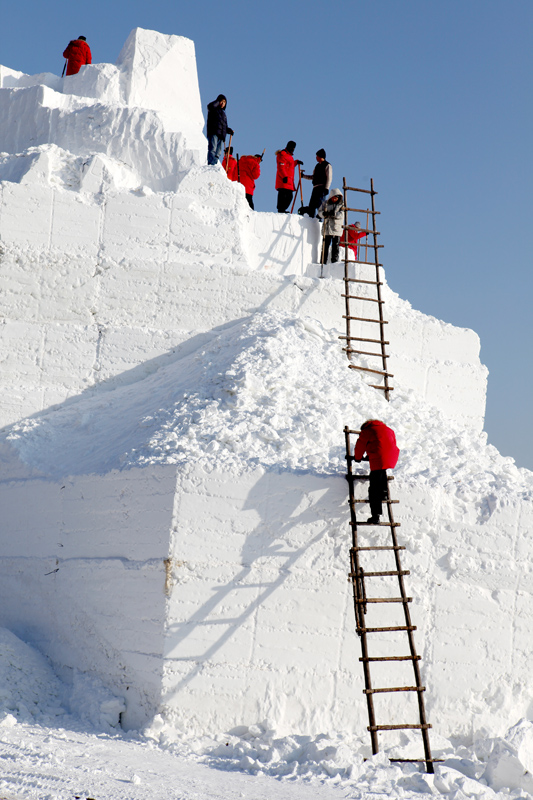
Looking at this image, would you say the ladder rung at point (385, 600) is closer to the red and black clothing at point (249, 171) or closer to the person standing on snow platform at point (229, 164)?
the red and black clothing at point (249, 171)

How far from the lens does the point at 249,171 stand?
13.1 metres

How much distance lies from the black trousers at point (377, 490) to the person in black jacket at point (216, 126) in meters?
6.97

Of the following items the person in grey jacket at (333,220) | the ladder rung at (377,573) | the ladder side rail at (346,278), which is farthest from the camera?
the person in grey jacket at (333,220)

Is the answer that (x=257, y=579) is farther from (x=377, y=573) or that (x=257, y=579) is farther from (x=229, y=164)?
(x=229, y=164)

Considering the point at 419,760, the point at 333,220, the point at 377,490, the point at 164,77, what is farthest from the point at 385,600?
the point at 164,77

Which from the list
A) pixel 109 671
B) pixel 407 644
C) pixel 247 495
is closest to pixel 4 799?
pixel 109 671

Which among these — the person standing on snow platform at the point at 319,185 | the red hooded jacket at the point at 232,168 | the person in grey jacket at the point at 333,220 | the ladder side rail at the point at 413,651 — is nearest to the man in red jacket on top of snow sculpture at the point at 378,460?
the ladder side rail at the point at 413,651

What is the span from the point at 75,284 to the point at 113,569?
477 centimetres

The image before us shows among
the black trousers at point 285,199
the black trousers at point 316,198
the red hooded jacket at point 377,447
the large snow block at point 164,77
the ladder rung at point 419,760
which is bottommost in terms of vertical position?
the ladder rung at point 419,760

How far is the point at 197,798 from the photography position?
4984mm

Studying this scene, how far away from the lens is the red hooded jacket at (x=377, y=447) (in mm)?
6730

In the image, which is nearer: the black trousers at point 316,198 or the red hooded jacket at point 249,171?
the black trousers at point 316,198

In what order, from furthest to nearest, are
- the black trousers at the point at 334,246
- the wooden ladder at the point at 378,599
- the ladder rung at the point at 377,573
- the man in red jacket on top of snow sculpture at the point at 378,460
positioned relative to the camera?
the black trousers at the point at 334,246
the man in red jacket on top of snow sculpture at the point at 378,460
the ladder rung at the point at 377,573
the wooden ladder at the point at 378,599

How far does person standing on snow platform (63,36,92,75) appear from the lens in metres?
13.3
